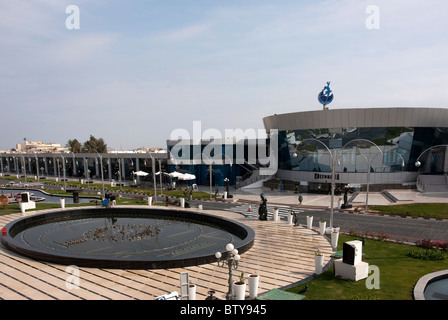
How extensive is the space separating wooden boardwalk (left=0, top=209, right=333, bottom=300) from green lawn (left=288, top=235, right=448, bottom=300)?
4.07 feet

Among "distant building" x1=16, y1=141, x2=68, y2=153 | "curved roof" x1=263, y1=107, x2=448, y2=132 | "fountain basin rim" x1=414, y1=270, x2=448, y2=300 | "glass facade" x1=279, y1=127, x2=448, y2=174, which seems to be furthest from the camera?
"distant building" x1=16, y1=141, x2=68, y2=153

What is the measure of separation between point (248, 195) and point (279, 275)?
96.8ft

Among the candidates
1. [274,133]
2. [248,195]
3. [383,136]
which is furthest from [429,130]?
[248,195]

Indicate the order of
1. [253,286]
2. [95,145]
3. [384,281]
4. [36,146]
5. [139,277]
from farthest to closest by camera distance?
[36,146] → [95,145] → [139,277] → [384,281] → [253,286]

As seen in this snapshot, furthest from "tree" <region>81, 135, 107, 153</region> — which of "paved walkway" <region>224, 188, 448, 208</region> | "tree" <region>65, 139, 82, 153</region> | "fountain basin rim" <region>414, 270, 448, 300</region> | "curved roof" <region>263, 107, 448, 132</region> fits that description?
"fountain basin rim" <region>414, 270, 448, 300</region>

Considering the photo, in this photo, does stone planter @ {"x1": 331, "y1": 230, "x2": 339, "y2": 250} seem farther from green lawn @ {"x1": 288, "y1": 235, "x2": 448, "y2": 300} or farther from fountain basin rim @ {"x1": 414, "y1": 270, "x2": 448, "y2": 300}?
fountain basin rim @ {"x1": 414, "y1": 270, "x2": 448, "y2": 300}

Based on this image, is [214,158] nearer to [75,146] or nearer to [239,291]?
[239,291]

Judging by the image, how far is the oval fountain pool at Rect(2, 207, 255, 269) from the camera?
1510 centimetres

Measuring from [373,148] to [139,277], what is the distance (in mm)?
43059

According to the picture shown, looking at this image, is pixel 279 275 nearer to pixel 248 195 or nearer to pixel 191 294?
pixel 191 294

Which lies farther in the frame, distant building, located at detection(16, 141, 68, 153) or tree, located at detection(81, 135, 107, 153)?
distant building, located at detection(16, 141, 68, 153)

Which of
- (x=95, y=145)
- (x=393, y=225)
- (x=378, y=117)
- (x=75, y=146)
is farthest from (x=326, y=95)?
(x=75, y=146)

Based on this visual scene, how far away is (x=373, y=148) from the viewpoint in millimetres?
46906

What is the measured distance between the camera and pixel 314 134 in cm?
4906
